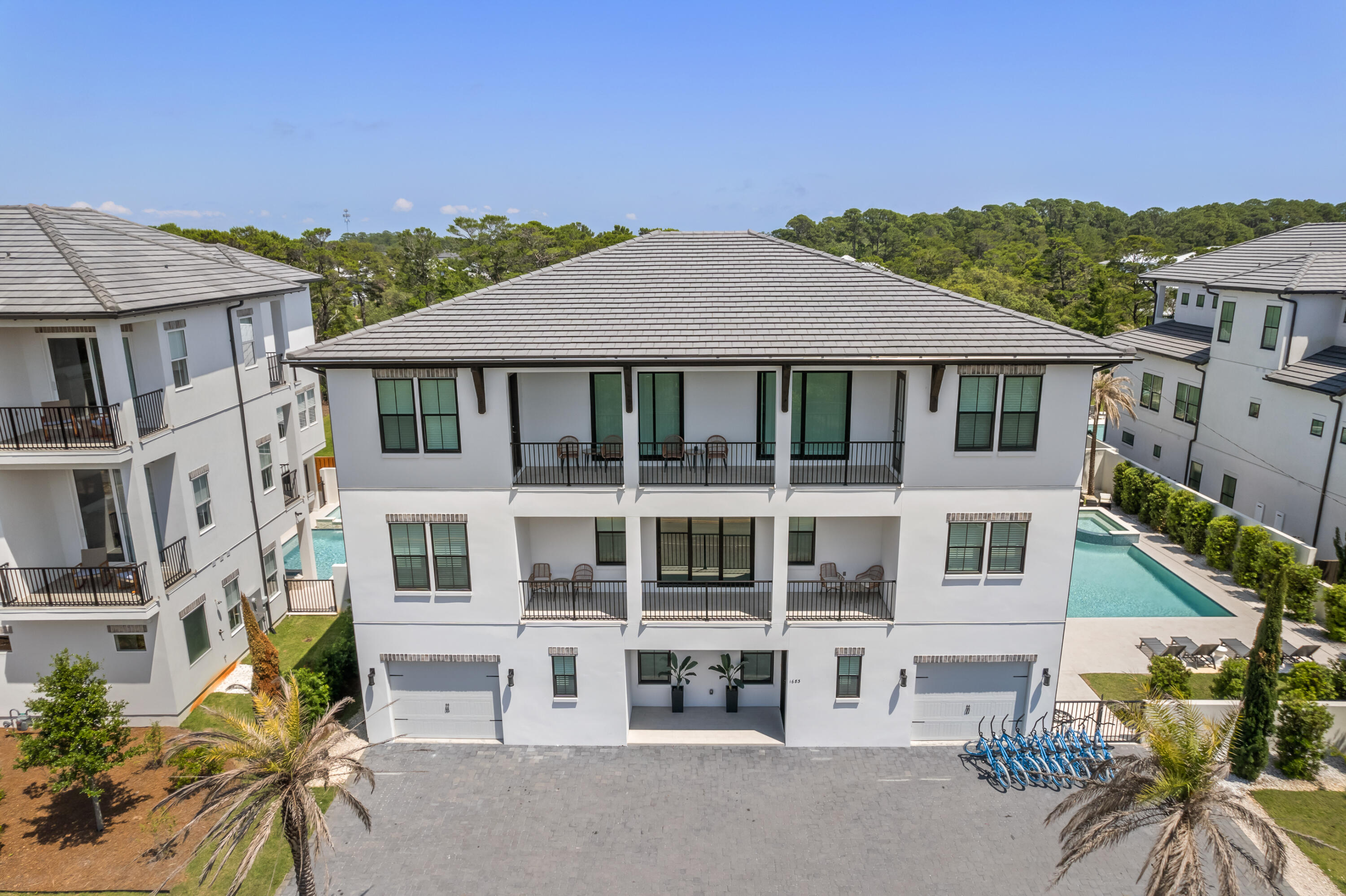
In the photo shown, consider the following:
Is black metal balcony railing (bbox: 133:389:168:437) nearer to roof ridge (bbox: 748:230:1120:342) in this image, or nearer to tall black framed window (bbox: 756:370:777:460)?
tall black framed window (bbox: 756:370:777:460)

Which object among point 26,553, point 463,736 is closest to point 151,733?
point 26,553

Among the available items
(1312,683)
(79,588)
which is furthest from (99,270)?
(1312,683)

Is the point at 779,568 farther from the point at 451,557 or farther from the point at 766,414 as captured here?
the point at 451,557

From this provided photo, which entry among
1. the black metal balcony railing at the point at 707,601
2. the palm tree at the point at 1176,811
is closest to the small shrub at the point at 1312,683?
the palm tree at the point at 1176,811

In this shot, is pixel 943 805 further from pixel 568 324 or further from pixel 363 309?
pixel 363 309

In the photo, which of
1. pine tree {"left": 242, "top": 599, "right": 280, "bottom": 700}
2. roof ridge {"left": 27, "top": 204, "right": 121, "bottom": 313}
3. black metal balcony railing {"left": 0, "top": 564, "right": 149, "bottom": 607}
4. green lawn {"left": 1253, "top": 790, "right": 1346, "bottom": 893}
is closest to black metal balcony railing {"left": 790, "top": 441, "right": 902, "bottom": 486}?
green lawn {"left": 1253, "top": 790, "right": 1346, "bottom": 893}

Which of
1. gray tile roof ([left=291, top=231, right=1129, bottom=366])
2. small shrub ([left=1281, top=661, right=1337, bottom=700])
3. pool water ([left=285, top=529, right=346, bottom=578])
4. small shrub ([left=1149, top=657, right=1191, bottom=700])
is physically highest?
gray tile roof ([left=291, top=231, right=1129, bottom=366])

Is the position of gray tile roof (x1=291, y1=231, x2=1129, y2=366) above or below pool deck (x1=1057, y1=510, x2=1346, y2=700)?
→ above
